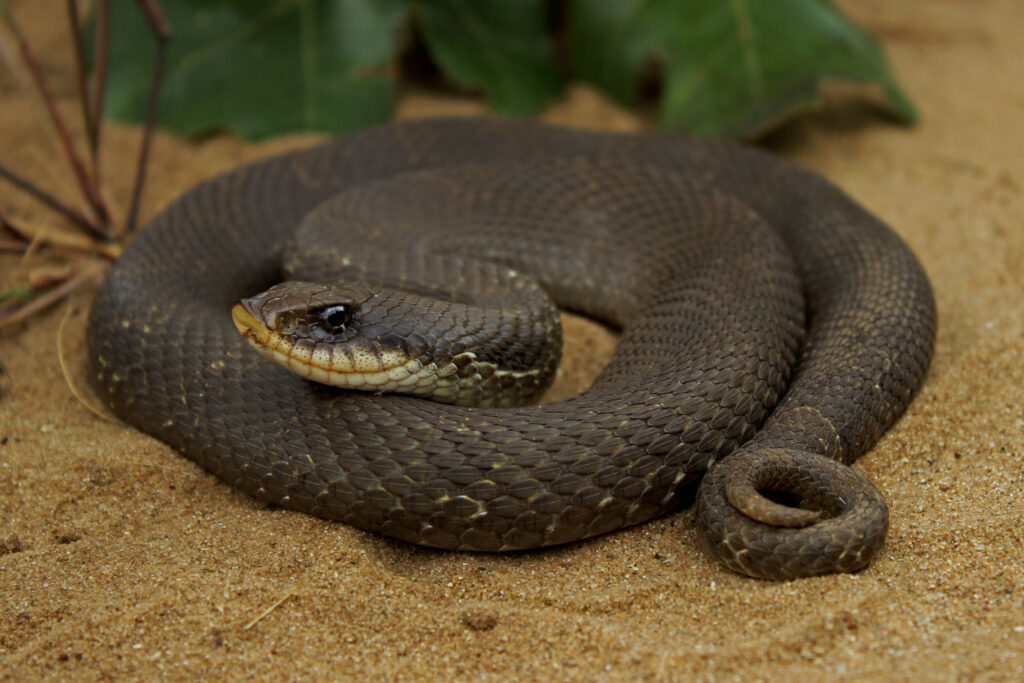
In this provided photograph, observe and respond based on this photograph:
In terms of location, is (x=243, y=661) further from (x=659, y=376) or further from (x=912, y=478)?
(x=912, y=478)

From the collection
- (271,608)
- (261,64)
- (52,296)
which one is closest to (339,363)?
(271,608)

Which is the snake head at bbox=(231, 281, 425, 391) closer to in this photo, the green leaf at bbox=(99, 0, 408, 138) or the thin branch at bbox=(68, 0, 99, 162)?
the thin branch at bbox=(68, 0, 99, 162)

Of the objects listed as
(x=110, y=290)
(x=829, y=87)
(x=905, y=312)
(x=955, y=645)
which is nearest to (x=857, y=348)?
(x=905, y=312)

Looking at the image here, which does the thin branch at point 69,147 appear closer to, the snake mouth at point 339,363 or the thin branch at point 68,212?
the thin branch at point 68,212

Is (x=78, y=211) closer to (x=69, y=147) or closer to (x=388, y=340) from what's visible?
(x=69, y=147)

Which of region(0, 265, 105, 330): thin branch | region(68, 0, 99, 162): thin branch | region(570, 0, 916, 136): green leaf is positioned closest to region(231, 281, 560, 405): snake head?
region(0, 265, 105, 330): thin branch
